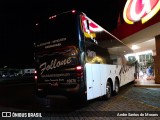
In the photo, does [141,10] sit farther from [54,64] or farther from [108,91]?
[54,64]

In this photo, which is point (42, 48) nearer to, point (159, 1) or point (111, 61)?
point (111, 61)

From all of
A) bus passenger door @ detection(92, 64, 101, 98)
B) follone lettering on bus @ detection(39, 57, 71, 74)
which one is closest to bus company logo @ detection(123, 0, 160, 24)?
bus passenger door @ detection(92, 64, 101, 98)

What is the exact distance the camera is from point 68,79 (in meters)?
7.91

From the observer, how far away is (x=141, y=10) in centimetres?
1293

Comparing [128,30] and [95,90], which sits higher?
[128,30]

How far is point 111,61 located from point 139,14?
418cm

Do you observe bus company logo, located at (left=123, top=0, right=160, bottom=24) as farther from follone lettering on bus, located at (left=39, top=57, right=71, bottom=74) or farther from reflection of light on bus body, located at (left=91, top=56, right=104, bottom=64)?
follone lettering on bus, located at (left=39, top=57, right=71, bottom=74)

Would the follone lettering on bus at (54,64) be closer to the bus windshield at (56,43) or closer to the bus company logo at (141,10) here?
the bus windshield at (56,43)

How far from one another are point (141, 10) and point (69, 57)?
7.33 m

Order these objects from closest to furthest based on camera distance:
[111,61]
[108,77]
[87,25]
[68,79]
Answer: [68,79], [87,25], [108,77], [111,61]

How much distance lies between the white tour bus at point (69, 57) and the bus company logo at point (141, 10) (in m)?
4.04

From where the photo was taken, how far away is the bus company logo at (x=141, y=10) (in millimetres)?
11492

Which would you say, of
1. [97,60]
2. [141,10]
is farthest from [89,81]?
[141,10]

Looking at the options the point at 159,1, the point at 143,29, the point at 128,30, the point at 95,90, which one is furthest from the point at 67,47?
the point at 128,30
